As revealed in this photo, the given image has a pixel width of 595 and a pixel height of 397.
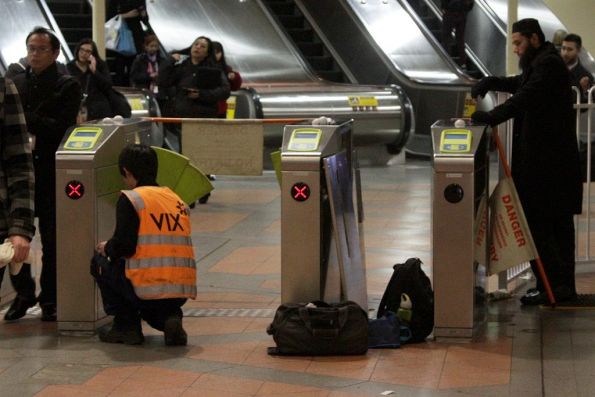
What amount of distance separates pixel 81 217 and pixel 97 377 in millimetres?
1184

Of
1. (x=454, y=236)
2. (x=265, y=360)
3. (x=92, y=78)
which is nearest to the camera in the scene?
(x=265, y=360)

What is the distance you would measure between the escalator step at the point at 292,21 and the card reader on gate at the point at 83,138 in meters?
13.8

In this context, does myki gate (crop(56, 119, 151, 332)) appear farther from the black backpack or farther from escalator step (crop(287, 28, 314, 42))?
escalator step (crop(287, 28, 314, 42))

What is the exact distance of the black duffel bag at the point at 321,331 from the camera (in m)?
6.57


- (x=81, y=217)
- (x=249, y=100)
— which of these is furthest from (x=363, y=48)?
(x=81, y=217)

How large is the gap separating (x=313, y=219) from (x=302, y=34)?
548 inches

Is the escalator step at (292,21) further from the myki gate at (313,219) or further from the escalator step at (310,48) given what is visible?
the myki gate at (313,219)

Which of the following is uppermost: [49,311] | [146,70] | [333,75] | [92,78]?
[92,78]

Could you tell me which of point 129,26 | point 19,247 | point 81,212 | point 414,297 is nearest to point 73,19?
point 129,26

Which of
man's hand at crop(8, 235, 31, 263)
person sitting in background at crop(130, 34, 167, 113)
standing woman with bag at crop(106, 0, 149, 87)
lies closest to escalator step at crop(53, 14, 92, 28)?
standing woman with bag at crop(106, 0, 149, 87)

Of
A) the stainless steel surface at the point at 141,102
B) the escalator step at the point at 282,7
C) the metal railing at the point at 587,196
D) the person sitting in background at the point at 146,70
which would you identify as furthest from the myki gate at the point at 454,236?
the escalator step at the point at 282,7

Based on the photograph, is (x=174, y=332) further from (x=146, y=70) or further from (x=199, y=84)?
(x=146, y=70)

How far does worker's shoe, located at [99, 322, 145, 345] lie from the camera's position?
688 centimetres

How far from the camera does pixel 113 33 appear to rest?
54.3ft
